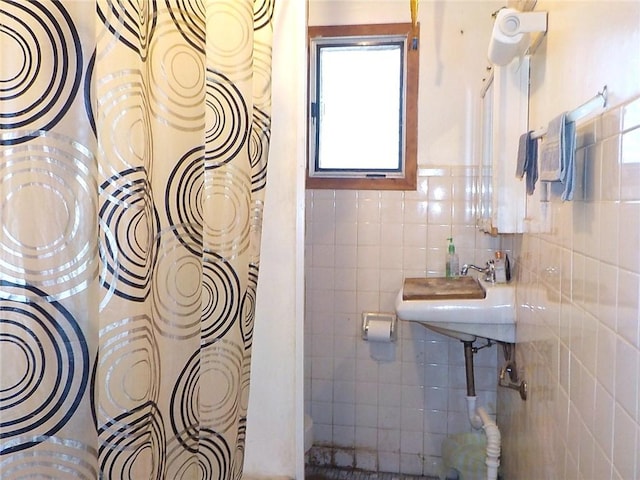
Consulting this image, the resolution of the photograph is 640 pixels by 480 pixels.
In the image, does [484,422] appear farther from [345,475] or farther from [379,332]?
[345,475]

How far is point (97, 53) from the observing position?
2.78 feet

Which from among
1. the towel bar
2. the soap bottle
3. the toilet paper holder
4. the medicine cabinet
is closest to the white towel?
the towel bar

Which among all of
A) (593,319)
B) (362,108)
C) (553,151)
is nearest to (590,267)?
(593,319)

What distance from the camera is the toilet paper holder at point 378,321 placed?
2473 mm

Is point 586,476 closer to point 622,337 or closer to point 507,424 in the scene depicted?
point 622,337

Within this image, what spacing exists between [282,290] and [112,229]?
701 millimetres

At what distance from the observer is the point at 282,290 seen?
1520mm

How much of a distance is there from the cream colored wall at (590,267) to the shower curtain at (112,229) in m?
0.75

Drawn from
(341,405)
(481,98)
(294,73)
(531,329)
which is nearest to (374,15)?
(481,98)

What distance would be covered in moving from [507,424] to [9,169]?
2.06m

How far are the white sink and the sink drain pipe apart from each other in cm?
25

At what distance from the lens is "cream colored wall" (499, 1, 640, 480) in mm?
869

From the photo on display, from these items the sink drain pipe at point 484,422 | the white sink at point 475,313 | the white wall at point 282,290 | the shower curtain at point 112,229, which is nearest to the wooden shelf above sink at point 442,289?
the white sink at point 475,313

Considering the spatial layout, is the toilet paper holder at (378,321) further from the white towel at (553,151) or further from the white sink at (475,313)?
the white towel at (553,151)
